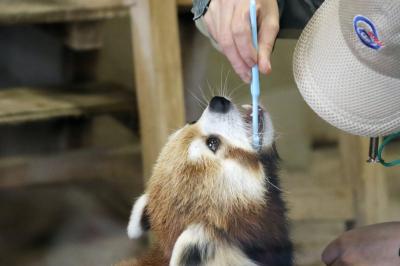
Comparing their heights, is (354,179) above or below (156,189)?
below

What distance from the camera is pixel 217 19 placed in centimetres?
104

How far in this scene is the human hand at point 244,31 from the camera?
0.99 meters

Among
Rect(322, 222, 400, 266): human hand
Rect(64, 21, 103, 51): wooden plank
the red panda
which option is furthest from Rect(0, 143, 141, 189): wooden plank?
Rect(322, 222, 400, 266): human hand

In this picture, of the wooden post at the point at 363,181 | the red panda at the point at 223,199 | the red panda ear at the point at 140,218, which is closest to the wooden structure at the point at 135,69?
the red panda ear at the point at 140,218

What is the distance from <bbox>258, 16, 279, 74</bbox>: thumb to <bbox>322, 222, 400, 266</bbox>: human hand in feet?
1.10

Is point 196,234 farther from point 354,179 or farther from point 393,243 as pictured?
point 354,179

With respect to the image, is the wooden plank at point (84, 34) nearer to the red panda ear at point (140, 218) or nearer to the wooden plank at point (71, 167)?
the wooden plank at point (71, 167)

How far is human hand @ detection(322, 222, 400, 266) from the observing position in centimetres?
108

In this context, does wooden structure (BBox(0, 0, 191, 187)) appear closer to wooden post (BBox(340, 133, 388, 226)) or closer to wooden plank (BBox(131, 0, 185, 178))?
wooden plank (BBox(131, 0, 185, 178))

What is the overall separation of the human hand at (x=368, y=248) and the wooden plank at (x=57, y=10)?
2.19 feet

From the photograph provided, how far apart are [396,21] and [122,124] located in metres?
0.80

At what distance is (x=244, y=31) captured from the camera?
99cm

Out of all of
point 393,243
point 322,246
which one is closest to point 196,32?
point 322,246

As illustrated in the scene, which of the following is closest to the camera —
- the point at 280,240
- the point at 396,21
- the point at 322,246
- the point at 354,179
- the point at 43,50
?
the point at 396,21
